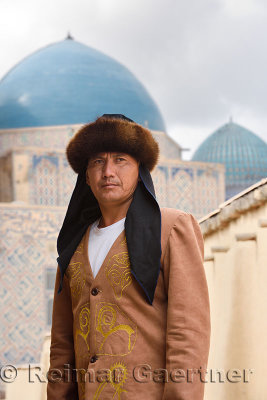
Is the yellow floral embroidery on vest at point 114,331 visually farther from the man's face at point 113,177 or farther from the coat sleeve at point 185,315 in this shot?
the man's face at point 113,177

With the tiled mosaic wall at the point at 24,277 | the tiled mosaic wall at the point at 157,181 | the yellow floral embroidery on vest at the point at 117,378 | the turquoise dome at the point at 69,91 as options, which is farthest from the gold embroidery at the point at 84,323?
the turquoise dome at the point at 69,91

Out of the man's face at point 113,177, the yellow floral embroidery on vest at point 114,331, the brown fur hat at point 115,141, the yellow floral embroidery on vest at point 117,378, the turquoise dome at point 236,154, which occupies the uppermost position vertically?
the turquoise dome at point 236,154

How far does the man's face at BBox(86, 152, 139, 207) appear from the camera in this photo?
178 cm

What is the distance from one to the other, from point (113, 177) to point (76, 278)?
11.0 inches

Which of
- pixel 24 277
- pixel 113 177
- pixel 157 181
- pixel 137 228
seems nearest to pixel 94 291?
pixel 137 228

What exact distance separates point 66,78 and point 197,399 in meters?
12.4

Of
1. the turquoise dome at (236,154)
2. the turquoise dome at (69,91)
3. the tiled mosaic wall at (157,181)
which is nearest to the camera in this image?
Answer: the tiled mosaic wall at (157,181)

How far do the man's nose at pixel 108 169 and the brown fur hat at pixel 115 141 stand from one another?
33 mm

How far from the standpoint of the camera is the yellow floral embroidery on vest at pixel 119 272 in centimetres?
171

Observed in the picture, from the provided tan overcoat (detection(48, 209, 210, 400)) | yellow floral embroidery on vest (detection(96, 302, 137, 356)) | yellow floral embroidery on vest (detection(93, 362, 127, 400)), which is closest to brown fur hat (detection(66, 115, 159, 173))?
tan overcoat (detection(48, 209, 210, 400))

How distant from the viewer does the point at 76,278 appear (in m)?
1.81

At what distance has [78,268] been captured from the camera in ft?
5.95

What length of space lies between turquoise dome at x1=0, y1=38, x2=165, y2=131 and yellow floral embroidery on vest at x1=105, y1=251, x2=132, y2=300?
11.2 m

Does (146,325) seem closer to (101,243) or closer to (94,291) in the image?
(94,291)
